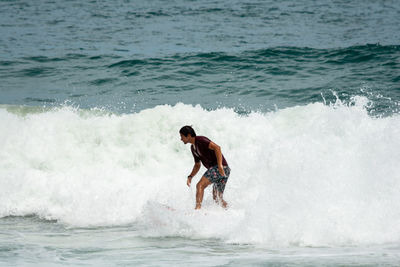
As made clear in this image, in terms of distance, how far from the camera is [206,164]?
779cm

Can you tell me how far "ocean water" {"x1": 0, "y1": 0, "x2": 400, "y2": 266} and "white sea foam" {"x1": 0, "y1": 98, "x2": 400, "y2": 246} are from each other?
0.02 meters

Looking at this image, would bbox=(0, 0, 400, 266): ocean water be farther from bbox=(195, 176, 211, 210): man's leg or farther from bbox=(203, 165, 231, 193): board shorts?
bbox=(203, 165, 231, 193): board shorts

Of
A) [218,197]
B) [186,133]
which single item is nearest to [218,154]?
[186,133]

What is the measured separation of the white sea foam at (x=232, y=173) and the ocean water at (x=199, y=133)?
0.08 ft

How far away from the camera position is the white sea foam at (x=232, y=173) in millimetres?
7352

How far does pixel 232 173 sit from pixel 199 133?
8.16 ft

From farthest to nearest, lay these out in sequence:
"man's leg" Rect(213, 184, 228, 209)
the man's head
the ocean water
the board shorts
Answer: "man's leg" Rect(213, 184, 228, 209)
the board shorts
the man's head
the ocean water

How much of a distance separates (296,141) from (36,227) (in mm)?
4238

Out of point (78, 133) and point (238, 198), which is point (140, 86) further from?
point (238, 198)

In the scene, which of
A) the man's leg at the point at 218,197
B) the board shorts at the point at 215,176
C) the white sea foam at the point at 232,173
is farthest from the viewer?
the man's leg at the point at 218,197

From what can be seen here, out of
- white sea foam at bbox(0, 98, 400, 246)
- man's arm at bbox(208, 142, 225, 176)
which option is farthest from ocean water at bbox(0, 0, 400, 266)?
man's arm at bbox(208, 142, 225, 176)

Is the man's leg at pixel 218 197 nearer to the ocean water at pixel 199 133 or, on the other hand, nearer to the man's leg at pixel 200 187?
the ocean water at pixel 199 133

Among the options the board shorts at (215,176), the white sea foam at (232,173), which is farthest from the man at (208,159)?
the white sea foam at (232,173)

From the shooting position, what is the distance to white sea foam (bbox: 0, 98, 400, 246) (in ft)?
24.1
